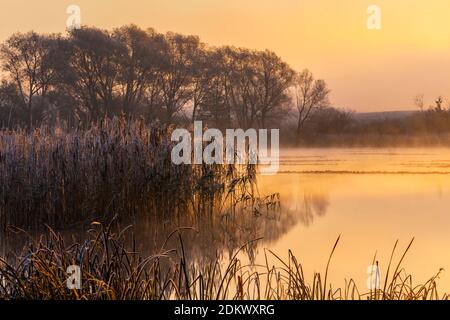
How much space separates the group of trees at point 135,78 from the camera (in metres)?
21.8

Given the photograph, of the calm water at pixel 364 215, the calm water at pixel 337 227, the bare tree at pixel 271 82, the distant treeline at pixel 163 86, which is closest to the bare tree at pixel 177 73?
the distant treeline at pixel 163 86

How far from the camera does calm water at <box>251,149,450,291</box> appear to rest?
5.68m

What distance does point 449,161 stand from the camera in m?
16.6

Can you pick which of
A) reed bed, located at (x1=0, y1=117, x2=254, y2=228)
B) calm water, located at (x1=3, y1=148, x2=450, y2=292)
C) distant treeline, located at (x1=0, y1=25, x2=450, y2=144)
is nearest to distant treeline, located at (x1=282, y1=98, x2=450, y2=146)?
distant treeline, located at (x1=0, y1=25, x2=450, y2=144)

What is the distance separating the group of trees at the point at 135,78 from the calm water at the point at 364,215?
8.79 metres

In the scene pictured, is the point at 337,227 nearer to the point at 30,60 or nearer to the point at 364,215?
the point at 364,215

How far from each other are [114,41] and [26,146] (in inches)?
615

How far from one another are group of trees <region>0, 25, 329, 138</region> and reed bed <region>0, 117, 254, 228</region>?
12.1m

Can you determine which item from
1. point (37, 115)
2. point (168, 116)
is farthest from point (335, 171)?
point (37, 115)

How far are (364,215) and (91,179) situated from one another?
11.5 ft

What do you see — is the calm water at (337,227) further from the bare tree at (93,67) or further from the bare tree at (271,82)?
the bare tree at (271,82)

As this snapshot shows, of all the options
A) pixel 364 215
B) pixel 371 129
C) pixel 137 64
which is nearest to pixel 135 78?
pixel 137 64

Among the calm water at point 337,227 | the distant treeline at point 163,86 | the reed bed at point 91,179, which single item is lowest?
the calm water at point 337,227
